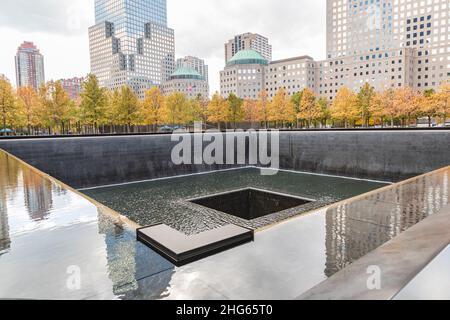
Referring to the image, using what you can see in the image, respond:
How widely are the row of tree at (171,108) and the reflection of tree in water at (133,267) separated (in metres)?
30.9

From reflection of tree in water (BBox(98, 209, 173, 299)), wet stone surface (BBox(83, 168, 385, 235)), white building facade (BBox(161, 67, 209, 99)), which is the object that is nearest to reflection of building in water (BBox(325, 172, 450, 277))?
reflection of tree in water (BBox(98, 209, 173, 299))

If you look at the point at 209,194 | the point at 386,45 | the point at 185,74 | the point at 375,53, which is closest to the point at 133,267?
the point at 209,194

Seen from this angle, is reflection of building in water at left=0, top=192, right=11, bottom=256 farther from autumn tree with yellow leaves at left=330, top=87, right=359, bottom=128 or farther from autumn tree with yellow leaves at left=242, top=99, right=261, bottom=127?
autumn tree with yellow leaves at left=242, top=99, right=261, bottom=127

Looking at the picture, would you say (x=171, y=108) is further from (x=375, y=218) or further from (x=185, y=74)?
(x=185, y=74)

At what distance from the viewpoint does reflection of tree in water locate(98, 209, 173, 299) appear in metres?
2.38

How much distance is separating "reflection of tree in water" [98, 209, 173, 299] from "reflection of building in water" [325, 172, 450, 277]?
141cm

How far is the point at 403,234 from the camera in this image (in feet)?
11.5

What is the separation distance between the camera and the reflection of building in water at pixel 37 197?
14.3ft

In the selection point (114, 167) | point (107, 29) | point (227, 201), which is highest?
point (107, 29)

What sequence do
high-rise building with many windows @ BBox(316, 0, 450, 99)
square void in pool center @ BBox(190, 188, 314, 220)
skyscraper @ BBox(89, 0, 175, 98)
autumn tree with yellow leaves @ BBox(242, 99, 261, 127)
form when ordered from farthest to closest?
skyscraper @ BBox(89, 0, 175, 98) < high-rise building with many windows @ BBox(316, 0, 450, 99) < autumn tree with yellow leaves @ BBox(242, 99, 261, 127) < square void in pool center @ BBox(190, 188, 314, 220)

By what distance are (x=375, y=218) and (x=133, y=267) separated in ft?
10.8

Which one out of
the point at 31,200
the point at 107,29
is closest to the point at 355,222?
the point at 31,200

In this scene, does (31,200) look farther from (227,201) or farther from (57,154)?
(57,154)
